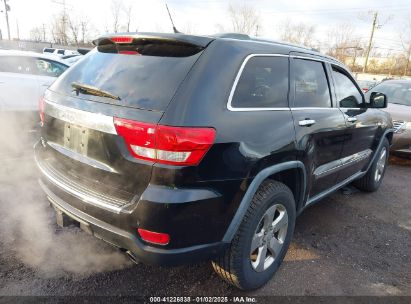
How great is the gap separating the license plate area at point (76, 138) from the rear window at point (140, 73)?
0.73ft

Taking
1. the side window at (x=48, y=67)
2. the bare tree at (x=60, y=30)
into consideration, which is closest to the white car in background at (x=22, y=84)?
the side window at (x=48, y=67)

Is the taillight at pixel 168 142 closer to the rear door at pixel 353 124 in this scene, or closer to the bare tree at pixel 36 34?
the rear door at pixel 353 124

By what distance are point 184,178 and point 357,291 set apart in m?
1.82

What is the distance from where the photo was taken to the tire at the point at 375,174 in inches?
191

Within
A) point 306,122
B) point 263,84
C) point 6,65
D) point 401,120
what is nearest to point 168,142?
point 263,84

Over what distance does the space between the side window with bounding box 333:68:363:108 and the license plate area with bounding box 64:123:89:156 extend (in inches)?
99.6

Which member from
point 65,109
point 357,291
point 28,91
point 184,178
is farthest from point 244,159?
point 28,91

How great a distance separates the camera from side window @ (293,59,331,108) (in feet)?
9.59

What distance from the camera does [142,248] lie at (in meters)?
2.05

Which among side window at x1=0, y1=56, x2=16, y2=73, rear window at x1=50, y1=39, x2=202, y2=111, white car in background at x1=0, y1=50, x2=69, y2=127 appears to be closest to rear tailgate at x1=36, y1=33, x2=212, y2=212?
rear window at x1=50, y1=39, x2=202, y2=111

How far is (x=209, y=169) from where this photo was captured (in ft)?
6.72

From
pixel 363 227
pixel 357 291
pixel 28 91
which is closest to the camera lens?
pixel 357 291

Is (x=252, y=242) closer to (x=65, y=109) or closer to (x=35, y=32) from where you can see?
(x=65, y=109)

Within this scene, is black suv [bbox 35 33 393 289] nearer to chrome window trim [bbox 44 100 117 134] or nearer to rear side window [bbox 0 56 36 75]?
chrome window trim [bbox 44 100 117 134]
